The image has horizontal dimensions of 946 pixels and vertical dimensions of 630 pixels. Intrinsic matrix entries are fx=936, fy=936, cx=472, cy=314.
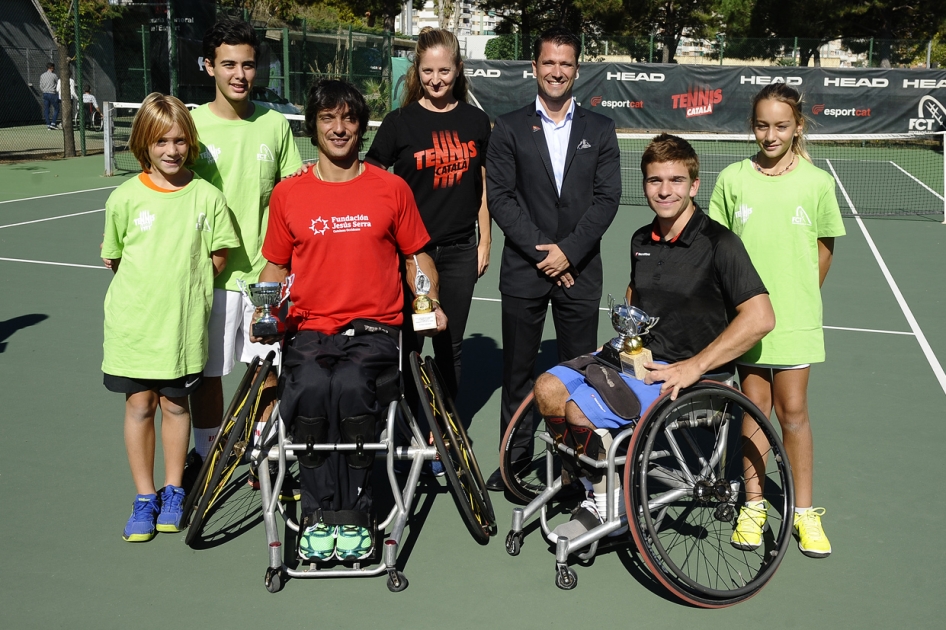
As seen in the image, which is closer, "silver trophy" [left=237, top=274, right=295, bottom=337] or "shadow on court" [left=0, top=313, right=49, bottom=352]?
"silver trophy" [left=237, top=274, right=295, bottom=337]

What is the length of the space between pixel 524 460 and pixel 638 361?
45.0 inches

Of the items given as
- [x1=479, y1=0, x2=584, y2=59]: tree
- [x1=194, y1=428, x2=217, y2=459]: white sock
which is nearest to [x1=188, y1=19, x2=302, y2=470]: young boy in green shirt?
[x1=194, y1=428, x2=217, y2=459]: white sock

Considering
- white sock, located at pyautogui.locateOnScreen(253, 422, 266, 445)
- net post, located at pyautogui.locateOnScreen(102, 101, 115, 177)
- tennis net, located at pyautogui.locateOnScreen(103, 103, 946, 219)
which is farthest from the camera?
net post, located at pyautogui.locateOnScreen(102, 101, 115, 177)

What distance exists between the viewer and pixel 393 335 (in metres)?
3.64

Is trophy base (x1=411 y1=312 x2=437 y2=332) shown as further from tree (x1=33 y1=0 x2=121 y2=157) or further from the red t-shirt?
tree (x1=33 y1=0 x2=121 y2=157)

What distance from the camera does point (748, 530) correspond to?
12.1ft

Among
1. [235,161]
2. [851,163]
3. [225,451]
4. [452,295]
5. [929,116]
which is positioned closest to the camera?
[225,451]

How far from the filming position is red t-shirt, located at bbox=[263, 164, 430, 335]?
3561mm

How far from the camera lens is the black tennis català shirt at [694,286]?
11.0 ft

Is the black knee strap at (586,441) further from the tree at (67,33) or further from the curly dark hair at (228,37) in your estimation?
the tree at (67,33)

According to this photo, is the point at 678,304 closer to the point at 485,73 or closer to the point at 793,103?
the point at 793,103

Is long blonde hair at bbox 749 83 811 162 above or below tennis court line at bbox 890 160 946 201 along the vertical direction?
above

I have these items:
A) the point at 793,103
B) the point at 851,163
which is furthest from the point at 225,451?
the point at 851,163

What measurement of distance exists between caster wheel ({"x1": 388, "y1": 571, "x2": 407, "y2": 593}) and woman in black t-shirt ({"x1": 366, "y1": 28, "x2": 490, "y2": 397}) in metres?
1.18
